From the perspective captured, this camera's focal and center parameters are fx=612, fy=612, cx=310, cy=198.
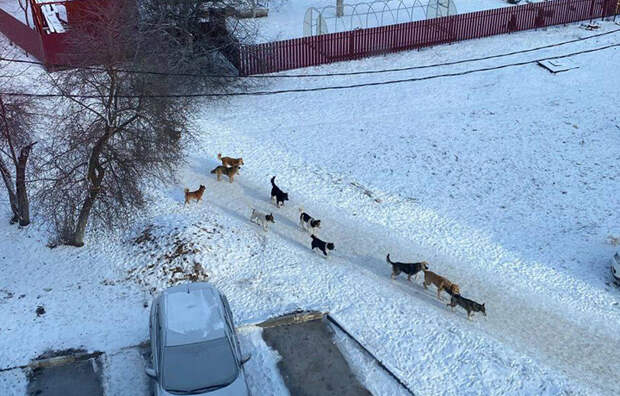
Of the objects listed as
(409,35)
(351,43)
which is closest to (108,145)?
(351,43)

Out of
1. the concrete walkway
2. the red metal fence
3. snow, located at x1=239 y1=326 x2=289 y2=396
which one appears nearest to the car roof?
snow, located at x1=239 y1=326 x2=289 y2=396

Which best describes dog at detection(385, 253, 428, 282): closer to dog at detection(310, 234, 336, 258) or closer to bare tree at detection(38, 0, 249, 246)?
dog at detection(310, 234, 336, 258)

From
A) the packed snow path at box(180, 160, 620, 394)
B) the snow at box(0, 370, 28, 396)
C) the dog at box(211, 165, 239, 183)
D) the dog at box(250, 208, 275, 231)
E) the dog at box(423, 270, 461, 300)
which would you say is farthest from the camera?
the dog at box(211, 165, 239, 183)

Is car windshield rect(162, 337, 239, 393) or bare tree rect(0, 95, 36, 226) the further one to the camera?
bare tree rect(0, 95, 36, 226)

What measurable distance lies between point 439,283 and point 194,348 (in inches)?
264

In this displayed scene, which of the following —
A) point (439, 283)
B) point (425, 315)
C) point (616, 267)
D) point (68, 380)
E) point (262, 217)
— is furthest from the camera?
point (262, 217)

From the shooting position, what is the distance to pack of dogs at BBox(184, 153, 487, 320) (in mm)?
15430

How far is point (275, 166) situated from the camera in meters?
21.6

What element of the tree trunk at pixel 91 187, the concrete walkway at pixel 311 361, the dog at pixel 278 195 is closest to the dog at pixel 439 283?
the concrete walkway at pixel 311 361

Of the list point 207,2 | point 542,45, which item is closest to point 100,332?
point 207,2

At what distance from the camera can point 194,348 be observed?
12.6m

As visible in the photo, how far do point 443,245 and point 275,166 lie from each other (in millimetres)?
6680

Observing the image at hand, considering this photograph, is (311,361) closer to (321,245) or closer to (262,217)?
(321,245)

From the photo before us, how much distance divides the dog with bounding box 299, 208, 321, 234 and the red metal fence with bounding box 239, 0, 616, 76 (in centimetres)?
1094
